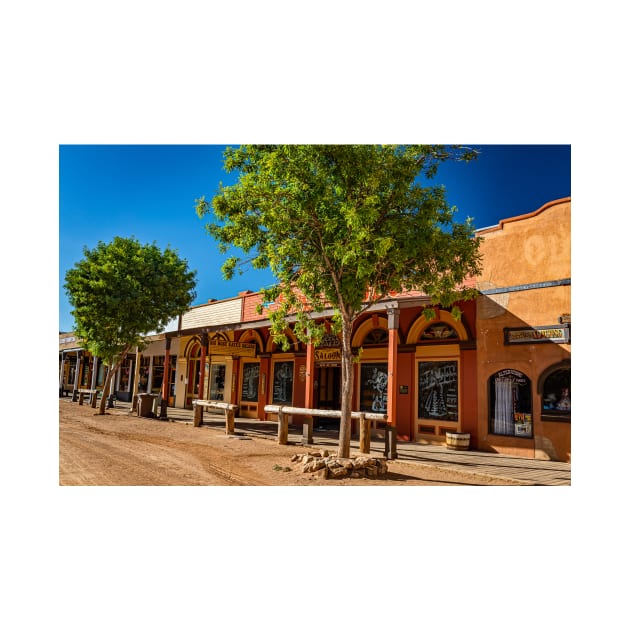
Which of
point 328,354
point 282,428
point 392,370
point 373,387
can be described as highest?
point 328,354

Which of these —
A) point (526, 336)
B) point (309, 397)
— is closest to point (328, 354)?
point (309, 397)

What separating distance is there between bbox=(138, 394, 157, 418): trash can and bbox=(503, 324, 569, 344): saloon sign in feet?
38.0

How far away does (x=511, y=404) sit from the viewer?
10438 mm

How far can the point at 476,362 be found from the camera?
1117 centimetres

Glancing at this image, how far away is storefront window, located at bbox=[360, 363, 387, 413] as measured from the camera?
1342 centimetres

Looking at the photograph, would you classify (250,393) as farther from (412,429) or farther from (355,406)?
(412,429)

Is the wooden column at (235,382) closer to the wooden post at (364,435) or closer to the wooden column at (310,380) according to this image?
the wooden column at (310,380)

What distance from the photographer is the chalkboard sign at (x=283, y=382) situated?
54.5 ft

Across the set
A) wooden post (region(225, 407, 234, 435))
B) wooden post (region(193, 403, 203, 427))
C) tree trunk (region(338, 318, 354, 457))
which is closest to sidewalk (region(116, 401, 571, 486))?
wooden post (region(225, 407, 234, 435))

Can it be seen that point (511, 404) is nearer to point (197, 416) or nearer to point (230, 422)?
Result: point (230, 422)

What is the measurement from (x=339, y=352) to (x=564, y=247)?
6.80 meters

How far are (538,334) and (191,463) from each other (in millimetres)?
7215

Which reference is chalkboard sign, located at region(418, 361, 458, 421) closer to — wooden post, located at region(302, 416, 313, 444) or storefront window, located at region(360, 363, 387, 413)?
storefront window, located at region(360, 363, 387, 413)

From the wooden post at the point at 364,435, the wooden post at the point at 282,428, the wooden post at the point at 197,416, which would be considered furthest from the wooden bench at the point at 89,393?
the wooden post at the point at 364,435
